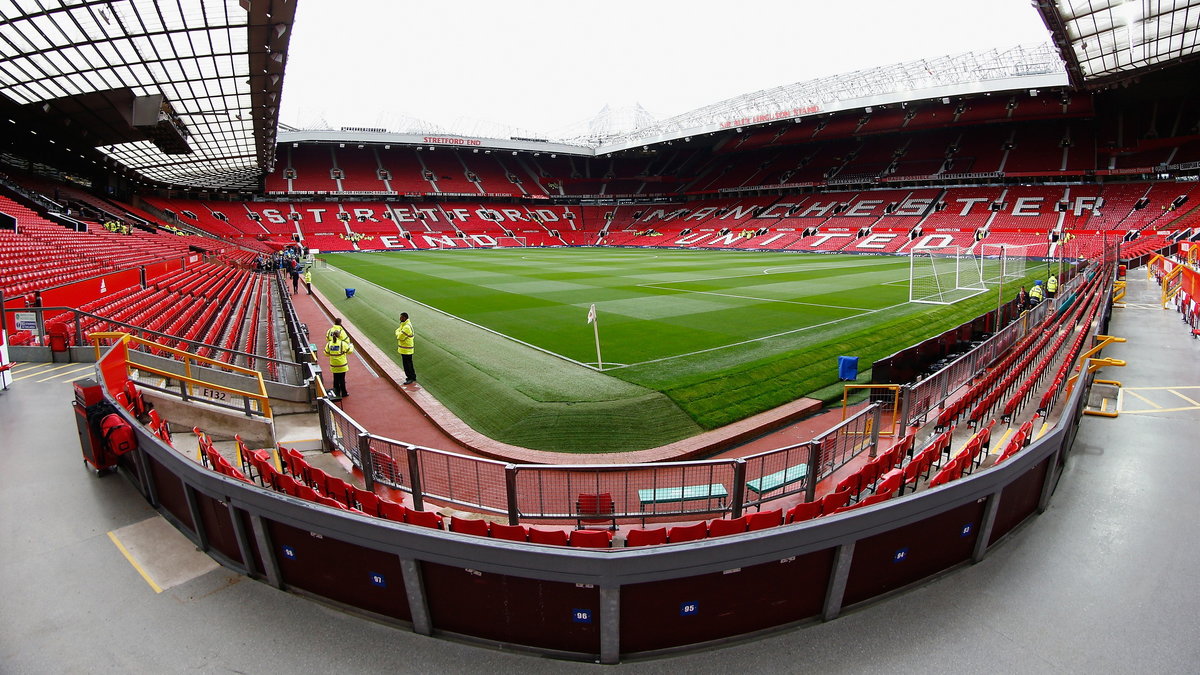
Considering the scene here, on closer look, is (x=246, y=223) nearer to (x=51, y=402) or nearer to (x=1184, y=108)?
(x=51, y=402)

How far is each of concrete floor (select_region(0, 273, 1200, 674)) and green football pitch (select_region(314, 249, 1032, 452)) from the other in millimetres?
5178

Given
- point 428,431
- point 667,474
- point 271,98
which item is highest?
point 271,98

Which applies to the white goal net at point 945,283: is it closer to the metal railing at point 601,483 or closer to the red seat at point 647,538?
the metal railing at point 601,483

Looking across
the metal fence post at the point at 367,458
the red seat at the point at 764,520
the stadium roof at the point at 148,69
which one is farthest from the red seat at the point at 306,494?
the stadium roof at the point at 148,69

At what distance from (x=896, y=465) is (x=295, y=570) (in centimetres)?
706

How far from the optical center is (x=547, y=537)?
16.7 feet

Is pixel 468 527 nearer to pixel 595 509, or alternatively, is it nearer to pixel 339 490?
pixel 339 490

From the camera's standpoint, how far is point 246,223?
67938 mm

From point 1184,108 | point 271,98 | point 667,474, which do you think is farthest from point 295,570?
point 1184,108

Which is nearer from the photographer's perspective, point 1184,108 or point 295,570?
point 295,570

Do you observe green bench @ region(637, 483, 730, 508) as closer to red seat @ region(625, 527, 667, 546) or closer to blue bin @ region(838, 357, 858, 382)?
red seat @ region(625, 527, 667, 546)

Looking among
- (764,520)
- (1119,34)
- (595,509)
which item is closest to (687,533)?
(764,520)

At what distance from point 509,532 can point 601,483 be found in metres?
2.44

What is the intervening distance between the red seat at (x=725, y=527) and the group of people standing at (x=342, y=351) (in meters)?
8.34
